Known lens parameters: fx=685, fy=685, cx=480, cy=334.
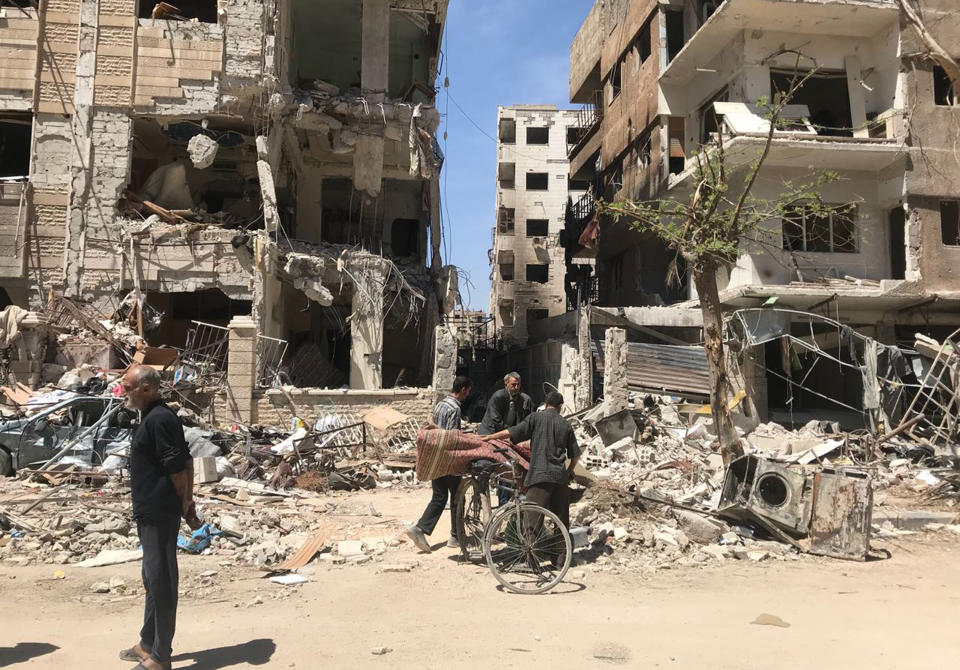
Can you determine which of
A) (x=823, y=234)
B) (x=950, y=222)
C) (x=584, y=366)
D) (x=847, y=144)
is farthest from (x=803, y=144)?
(x=584, y=366)

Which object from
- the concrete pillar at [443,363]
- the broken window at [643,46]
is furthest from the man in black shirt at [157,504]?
the broken window at [643,46]

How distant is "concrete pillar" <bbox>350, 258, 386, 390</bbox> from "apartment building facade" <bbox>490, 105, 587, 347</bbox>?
25.7m

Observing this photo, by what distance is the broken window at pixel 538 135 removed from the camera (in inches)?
1828

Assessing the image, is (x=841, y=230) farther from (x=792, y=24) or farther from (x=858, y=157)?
(x=792, y=24)

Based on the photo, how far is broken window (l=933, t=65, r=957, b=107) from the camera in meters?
18.2

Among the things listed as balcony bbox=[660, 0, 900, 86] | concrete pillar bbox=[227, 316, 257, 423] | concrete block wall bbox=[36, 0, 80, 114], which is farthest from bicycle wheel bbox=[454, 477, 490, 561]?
concrete block wall bbox=[36, 0, 80, 114]

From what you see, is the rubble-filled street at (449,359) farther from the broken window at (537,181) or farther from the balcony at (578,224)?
the broken window at (537,181)

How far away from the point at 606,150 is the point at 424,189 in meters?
7.68

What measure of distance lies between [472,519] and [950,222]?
1746 cm

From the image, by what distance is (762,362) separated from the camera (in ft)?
58.6

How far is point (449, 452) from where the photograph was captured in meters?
6.38

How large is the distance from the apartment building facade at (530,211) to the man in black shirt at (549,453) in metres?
37.1

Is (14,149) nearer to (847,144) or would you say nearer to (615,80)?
(615,80)

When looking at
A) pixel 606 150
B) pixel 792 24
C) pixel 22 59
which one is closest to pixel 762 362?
pixel 792 24
